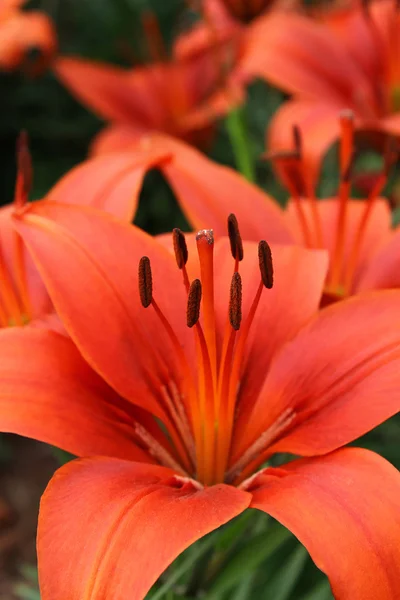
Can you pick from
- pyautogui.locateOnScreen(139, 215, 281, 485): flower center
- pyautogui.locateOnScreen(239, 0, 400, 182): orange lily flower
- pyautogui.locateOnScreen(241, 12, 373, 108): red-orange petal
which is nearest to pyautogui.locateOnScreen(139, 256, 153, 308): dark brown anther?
pyautogui.locateOnScreen(139, 215, 281, 485): flower center

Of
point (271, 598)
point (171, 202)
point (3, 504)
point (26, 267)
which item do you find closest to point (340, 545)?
point (271, 598)

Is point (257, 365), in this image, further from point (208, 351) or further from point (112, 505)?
point (112, 505)

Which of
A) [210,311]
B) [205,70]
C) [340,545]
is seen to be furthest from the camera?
[205,70]

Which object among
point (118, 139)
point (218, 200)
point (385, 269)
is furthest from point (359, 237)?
point (118, 139)

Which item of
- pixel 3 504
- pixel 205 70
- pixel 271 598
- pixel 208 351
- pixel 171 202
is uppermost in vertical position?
pixel 205 70

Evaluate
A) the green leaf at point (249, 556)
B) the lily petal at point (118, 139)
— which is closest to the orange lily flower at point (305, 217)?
the green leaf at point (249, 556)

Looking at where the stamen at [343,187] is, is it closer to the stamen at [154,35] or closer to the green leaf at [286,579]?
the green leaf at [286,579]
